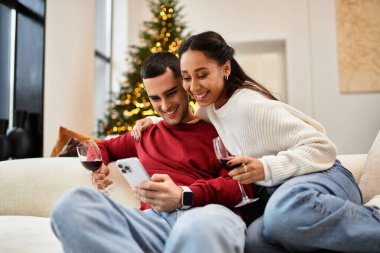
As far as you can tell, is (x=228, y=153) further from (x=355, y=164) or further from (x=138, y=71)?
(x=138, y=71)

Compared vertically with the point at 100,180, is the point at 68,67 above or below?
above

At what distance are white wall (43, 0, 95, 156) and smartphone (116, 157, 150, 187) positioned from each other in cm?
272

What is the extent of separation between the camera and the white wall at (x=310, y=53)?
16.1ft

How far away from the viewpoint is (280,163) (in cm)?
127

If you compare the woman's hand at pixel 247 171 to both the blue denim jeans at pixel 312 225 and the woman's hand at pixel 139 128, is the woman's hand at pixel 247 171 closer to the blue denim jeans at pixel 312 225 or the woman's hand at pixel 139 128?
the blue denim jeans at pixel 312 225

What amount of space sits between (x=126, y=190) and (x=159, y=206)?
65 centimetres

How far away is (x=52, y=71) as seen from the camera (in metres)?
3.85

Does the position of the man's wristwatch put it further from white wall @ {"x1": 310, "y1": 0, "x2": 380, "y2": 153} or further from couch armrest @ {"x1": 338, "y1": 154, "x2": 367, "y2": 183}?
white wall @ {"x1": 310, "y1": 0, "x2": 380, "y2": 153}

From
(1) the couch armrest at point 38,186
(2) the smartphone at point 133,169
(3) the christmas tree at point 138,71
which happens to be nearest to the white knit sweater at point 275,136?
(2) the smartphone at point 133,169

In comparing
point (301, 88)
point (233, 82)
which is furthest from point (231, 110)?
point (301, 88)

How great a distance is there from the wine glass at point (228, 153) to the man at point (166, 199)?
0.03 metres

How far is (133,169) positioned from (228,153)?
30cm

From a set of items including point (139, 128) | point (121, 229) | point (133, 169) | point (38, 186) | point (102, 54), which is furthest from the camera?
point (102, 54)

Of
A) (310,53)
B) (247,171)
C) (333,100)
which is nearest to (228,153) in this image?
(247,171)
